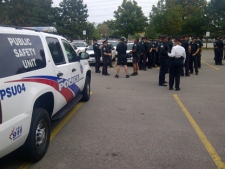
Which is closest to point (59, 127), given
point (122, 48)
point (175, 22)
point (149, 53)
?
point (122, 48)

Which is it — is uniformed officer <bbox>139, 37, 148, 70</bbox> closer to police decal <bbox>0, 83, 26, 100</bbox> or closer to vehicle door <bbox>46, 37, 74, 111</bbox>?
vehicle door <bbox>46, 37, 74, 111</bbox>

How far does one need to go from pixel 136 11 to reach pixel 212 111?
38.0 meters

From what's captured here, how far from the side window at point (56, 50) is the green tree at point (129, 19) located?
36.8 metres

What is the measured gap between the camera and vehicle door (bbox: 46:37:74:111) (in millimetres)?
4699

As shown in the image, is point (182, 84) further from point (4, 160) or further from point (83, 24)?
point (83, 24)

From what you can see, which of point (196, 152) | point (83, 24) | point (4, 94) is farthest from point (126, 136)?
point (83, 24)

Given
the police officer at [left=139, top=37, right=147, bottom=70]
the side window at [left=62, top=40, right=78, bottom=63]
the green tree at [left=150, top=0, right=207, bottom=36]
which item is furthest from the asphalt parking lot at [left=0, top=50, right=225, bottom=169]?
the green tree at [left=150, top=0, right=207, bottom=36]

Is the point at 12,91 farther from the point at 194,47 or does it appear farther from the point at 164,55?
the point at 194,47

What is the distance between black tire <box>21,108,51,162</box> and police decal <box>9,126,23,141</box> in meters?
0.36

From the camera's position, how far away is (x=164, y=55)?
9.88 metres

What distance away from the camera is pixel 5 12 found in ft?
163

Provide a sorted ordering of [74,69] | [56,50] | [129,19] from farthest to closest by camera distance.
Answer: [129,19] < [74,69] < [56,50]

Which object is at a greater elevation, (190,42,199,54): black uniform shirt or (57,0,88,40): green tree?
(57,0,88,40): green tree

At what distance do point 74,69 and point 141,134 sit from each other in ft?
6.69
